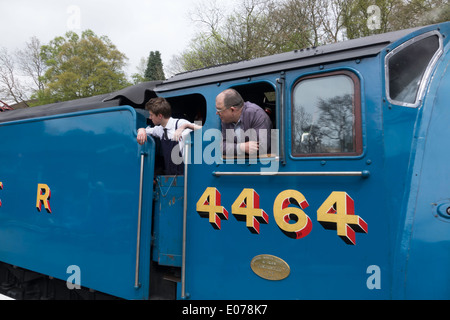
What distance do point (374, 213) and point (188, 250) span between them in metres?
1.64

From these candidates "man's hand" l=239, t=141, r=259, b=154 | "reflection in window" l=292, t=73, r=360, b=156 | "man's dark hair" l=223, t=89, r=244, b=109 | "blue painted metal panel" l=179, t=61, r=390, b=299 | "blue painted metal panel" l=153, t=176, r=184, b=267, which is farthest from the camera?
"blue painted metal panel" l=153, t=176, r=184, b=267

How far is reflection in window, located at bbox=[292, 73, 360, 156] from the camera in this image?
8.21 ft

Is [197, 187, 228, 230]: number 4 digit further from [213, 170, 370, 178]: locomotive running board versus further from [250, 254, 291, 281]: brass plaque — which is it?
[250, 254, 291, 281]: brass plaque

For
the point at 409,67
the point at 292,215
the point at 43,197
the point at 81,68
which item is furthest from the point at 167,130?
the point at 81,68

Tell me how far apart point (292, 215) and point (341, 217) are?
0.36 meters

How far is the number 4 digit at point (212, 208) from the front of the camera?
291cm

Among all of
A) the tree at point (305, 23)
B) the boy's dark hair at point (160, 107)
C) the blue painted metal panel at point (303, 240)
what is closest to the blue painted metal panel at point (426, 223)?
the blue painted metal panel at point (303, 240)

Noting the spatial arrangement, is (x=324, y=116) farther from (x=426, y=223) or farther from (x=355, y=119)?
(x=426, y=223)

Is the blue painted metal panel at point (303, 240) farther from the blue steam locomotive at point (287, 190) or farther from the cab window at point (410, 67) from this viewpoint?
the cab window at point (410, 67)

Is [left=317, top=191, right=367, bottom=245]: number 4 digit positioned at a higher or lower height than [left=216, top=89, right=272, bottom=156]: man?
lower

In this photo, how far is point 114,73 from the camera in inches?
1198

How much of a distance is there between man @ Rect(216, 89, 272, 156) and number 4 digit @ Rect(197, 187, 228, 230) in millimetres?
388

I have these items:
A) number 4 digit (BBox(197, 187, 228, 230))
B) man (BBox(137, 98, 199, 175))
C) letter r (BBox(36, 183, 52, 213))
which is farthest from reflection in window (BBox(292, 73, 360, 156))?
letter r (BBox(36, 183, 52, 213))

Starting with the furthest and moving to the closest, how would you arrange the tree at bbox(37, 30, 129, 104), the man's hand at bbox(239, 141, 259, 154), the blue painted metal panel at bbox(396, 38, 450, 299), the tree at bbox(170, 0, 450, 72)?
the tree at bbox(37, 30, 129, 104) < the tree at bbox(170, 0, 450, 72) < the man's hand at bbox(239, 141, 259, 154) < the blue painted metal panel at bbox(396, 38, 450, 299)
